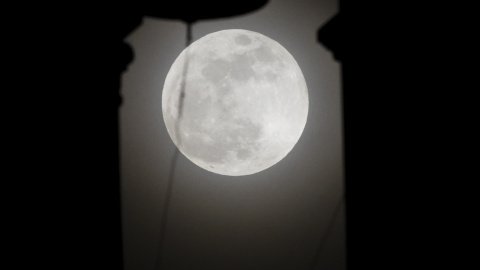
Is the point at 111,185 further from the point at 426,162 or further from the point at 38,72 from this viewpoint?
the point at 426,162

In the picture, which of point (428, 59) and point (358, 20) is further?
point (358, 20)

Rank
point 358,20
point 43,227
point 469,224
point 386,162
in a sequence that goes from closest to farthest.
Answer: point 469,224, point 386,162, point 358,20, point 43,227

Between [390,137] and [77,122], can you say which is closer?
[390,137]

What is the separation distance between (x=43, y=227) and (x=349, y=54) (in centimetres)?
371

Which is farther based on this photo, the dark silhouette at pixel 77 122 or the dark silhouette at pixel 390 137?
the dark silhouette at pixel 77 122

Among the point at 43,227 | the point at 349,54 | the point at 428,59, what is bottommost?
the point at 43,227

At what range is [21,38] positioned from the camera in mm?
5711

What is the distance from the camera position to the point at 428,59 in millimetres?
4492

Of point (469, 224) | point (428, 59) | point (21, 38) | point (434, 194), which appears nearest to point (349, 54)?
point (428, 59)

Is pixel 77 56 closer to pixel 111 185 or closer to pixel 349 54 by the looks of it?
pixel 111 185

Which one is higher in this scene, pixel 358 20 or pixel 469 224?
pixel 358 20

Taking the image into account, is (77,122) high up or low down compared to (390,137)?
up

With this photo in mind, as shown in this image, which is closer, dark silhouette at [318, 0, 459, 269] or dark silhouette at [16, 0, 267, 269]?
dark silhouette at [318, 0, 459, 269]

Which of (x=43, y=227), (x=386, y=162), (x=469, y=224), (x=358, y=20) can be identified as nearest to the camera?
(x=469, y=224)
